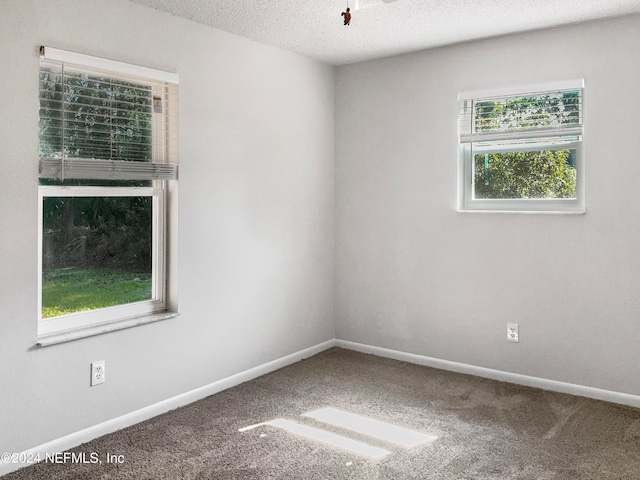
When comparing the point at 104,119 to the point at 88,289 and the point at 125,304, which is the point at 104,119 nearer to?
the point at 88,289

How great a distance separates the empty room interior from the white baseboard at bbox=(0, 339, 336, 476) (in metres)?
0.02

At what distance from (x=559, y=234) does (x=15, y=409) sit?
324cm

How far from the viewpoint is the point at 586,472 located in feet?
8.35

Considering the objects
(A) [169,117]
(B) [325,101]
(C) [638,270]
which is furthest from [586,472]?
(B) [325,101]

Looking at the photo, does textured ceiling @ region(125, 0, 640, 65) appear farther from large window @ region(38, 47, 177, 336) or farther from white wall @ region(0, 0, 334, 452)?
large window @ region(38, 47, 177, 336)

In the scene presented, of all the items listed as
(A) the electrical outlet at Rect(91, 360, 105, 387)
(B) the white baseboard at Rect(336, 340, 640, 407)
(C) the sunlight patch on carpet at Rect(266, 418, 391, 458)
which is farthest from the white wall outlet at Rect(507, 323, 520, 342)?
(A) the electrical outlet at Rect(91, 360, 105, 387)

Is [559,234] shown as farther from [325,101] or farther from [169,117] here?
[169,117]

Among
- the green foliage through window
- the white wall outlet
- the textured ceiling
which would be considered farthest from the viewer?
the white wall outlet

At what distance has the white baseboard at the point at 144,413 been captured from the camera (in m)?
2.64

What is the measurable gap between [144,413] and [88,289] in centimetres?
77

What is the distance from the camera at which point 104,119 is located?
2.95 metres

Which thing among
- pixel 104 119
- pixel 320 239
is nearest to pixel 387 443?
pixel 320 239

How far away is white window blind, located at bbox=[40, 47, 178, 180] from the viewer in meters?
2.71

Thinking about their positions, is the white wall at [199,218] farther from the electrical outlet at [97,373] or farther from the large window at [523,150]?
the large window at [523,150]
